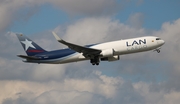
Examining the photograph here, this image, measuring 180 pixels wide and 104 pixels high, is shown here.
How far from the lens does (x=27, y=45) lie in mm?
97812

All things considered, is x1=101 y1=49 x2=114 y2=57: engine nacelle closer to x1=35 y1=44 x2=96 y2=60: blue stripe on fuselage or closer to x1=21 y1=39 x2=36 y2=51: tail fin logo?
x1=35 y1=44 x2=96 y2=60: blue stripe on fuselage

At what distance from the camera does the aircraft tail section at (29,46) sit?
95319mm

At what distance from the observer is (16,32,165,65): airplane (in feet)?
286

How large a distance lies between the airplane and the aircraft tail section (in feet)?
0.81

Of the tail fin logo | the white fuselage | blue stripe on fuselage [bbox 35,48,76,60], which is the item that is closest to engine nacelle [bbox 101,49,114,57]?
the white fuselage

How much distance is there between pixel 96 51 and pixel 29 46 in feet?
54.7

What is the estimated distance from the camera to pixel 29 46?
9725cm

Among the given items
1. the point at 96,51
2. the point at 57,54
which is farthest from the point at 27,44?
the point at 96,51

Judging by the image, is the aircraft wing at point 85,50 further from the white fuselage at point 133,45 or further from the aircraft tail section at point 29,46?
A: the aircraft tail section at point 29,46

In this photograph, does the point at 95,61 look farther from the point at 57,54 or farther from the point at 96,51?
the point at 57,54

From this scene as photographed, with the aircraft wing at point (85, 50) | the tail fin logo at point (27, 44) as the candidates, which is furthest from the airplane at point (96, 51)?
the tail fin logo at point (27, 44)

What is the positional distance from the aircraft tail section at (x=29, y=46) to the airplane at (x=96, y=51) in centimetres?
25

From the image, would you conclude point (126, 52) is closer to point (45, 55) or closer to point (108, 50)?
point (108, 50)

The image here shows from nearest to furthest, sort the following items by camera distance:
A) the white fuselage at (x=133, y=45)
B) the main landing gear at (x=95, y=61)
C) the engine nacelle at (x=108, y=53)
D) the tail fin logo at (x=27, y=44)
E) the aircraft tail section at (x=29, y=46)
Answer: the white fuselage at (x=133, y=45) → the engine nacelle at (x=108, y=53) → the main landing gear at (x=95, y=61) → the aircraft tail section at (x=29, y=46) → the tail fin logo at (x=27, y=44)
